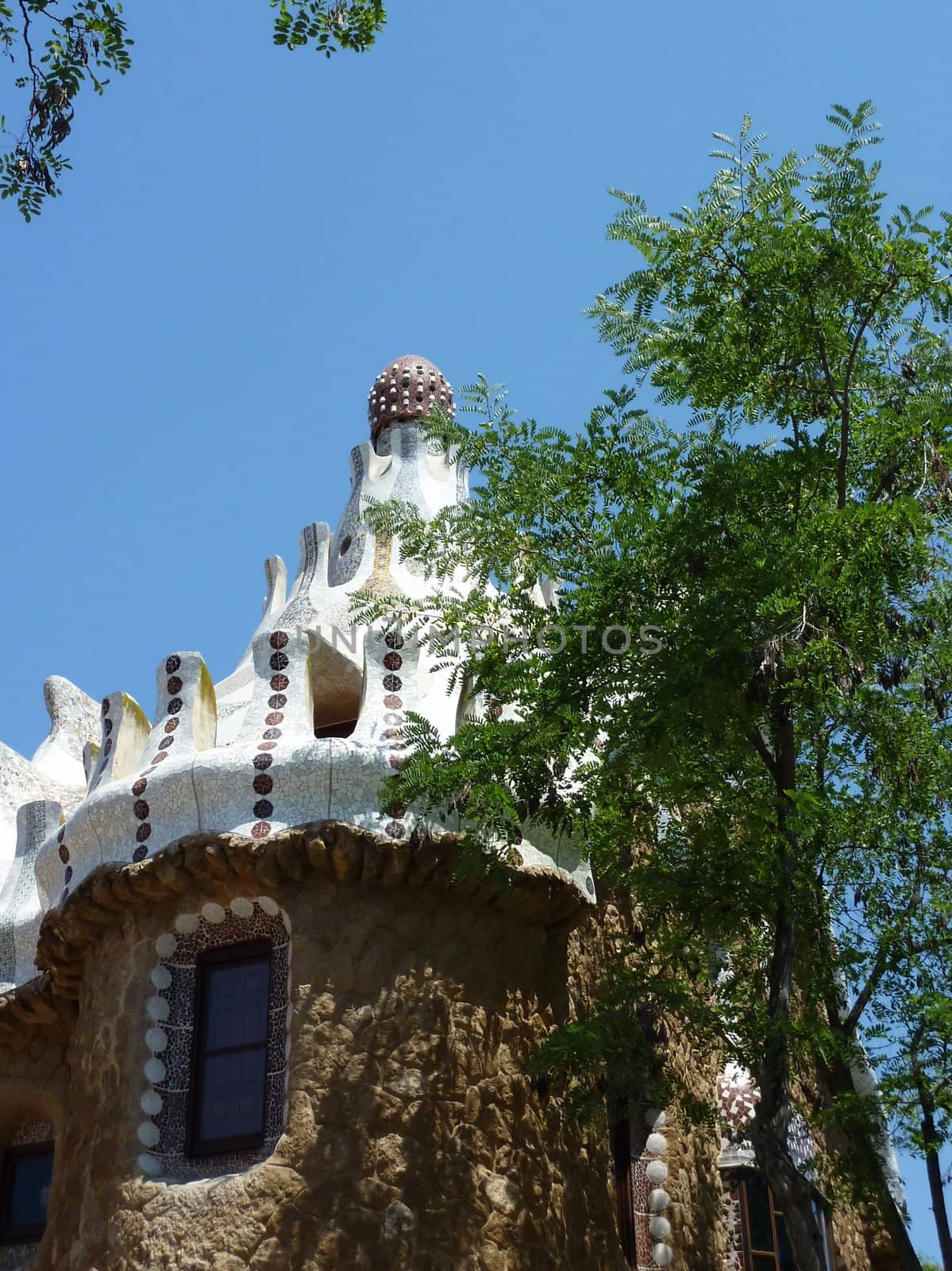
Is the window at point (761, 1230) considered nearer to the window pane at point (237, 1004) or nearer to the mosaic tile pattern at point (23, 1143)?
the window pane at point (237, 1004)

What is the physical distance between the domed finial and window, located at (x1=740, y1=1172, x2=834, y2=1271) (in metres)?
6.11

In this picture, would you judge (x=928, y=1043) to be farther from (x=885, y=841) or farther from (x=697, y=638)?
(x=697, y=638)

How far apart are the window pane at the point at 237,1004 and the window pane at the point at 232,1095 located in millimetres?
87

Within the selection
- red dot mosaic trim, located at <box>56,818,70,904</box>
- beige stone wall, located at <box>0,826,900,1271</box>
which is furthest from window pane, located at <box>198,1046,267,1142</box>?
red dot mosaic trim, located at <box>56,818,70,904</box>

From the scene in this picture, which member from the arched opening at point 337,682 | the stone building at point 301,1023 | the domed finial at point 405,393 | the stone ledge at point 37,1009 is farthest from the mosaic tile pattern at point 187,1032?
the domed finial at point 405,393

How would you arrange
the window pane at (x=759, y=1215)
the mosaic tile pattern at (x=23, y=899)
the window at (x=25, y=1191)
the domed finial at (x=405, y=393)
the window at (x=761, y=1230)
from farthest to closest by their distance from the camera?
1. the domed finial at (x=405, y=393)
2. the window pane at (x=759, y=1215)
3. the window at (x=761, y=1230)
4. the mosaic tile pattern at (x=23, y=899)
5. the window at (x=25, y=1191)

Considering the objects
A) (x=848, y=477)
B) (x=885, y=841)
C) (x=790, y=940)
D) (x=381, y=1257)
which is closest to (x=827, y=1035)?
(x=790, y=940)

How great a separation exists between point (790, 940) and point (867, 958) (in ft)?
2.08

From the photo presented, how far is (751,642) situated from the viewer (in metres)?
7.82

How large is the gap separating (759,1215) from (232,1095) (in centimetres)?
411

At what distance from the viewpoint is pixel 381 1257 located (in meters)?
7.82

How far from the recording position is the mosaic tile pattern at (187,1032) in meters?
8.40

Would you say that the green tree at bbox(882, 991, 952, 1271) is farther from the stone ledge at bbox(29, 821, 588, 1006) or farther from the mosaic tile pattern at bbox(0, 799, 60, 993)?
the mosaic tile pattern at bbox(0, 799, 60, 993)

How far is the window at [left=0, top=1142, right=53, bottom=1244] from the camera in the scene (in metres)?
9.86
